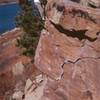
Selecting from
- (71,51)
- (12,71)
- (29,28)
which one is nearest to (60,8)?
(71,51)

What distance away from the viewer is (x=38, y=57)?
759 inches

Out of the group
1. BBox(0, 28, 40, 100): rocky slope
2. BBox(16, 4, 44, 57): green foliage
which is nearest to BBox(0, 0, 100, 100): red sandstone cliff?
BBox(0, 28, 40, 100): rocky slope

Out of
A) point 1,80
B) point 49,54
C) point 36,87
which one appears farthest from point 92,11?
point 1,80

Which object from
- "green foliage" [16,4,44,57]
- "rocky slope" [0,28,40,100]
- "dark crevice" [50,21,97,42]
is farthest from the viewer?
"rocky slope" [0,28,40,100]

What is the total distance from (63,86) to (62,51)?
5.13 feet

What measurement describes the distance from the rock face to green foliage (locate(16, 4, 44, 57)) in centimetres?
1291

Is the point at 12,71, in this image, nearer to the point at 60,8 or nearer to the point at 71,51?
the point at 71,51

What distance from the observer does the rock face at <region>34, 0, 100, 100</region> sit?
1645 centimetres

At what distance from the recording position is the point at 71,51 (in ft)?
56.8

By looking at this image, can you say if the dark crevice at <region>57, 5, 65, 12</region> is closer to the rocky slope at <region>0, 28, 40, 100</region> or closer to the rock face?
the rock face

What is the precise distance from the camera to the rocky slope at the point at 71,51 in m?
16.5

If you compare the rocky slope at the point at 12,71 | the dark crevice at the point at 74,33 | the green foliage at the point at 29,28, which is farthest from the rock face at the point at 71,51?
the green foliage at the point at 29,28

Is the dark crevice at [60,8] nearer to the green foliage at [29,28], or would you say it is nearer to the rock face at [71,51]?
the rock face at [71,51]

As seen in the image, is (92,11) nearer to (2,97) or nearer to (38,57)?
(38,57)
